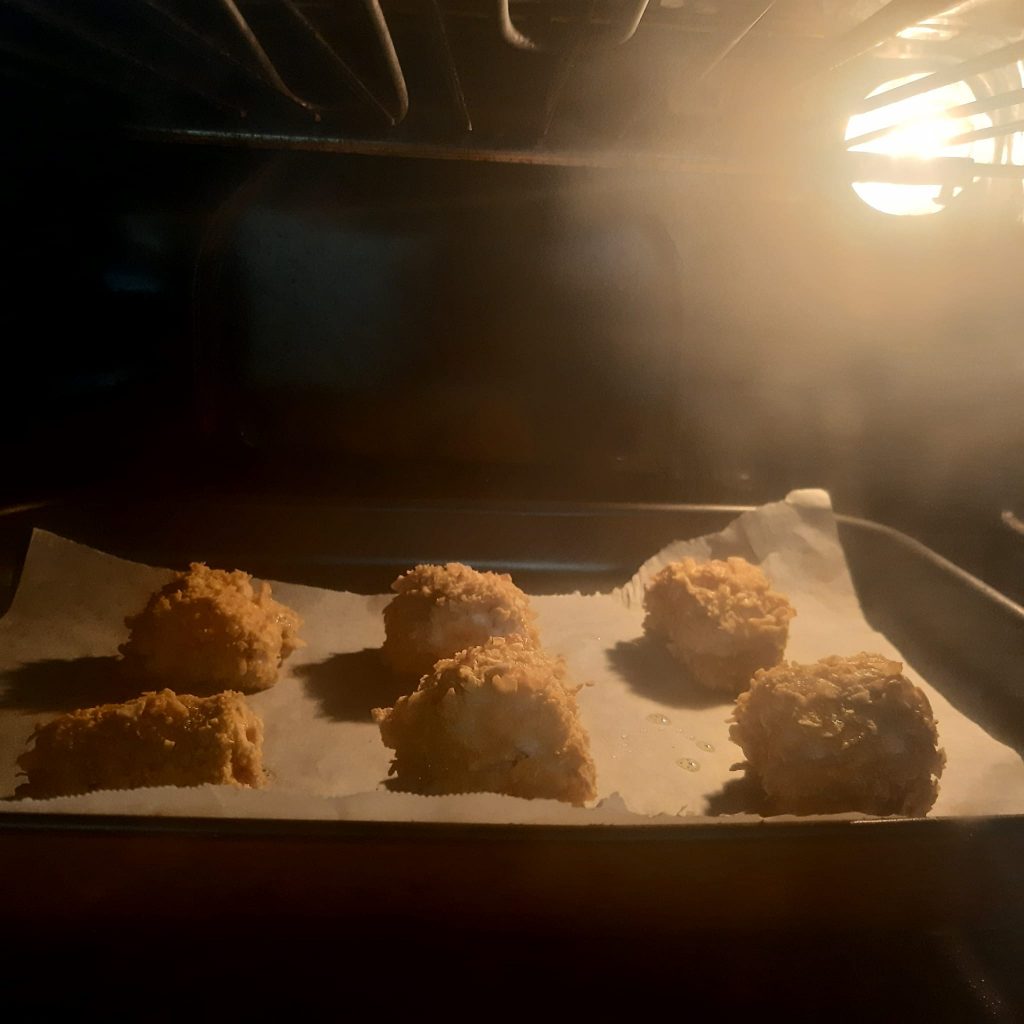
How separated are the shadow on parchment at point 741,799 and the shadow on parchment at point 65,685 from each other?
0.72 meters

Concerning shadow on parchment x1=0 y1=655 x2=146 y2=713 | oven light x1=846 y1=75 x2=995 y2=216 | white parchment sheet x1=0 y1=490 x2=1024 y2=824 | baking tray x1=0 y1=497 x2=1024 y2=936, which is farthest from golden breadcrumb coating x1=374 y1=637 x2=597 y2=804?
oven light x1=846 y1=75 x2=995 y2=216

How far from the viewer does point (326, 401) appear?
60.4 inches

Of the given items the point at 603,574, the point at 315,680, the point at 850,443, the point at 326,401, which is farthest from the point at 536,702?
the point at 850,443

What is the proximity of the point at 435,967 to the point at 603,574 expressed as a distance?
863 mm

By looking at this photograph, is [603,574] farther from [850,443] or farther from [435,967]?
[435,967]

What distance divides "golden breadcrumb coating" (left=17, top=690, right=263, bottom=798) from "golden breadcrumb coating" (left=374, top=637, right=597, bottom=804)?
17 cm

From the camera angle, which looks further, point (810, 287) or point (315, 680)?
point (810, 287)

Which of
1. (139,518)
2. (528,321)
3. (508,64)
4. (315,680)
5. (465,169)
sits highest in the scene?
(508,64)

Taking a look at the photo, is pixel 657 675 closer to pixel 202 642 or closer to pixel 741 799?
pixel 741 799

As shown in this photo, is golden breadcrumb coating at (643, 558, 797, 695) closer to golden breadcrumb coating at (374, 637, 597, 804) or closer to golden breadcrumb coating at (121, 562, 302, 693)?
golden breadcrumb coating at (374, 637, 597, 804)

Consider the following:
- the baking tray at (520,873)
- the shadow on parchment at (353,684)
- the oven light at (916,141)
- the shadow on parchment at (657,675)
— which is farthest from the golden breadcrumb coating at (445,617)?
the oven light at (916,141)

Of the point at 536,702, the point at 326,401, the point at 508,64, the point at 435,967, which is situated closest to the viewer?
the point at 435,967

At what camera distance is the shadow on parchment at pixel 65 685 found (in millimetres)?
1131

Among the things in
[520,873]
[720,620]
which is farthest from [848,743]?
[520,873]
